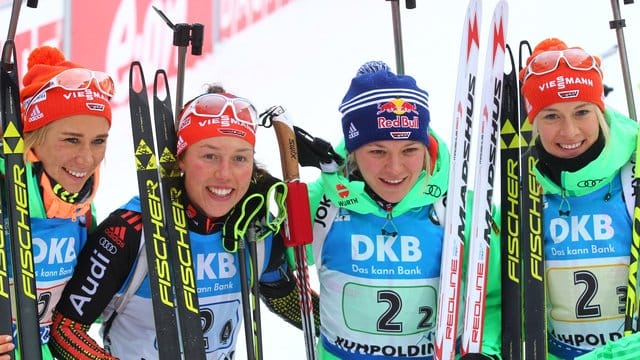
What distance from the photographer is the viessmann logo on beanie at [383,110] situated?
3145 mm

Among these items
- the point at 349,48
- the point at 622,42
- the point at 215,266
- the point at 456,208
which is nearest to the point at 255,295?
the point at 215,266

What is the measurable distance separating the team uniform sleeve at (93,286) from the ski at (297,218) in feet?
1.79

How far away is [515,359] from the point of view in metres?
3.25

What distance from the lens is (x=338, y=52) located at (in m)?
8.40

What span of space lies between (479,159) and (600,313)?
0.69 meters

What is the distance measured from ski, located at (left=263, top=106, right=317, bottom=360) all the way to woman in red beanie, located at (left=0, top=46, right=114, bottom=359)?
0.66m

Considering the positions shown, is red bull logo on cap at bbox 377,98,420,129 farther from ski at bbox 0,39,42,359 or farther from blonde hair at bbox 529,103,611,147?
ski at bbox 0,39,42,359

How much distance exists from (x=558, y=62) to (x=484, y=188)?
524 millimetres

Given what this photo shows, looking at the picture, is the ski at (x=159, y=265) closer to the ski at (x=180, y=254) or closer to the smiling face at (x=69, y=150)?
the ski at (x=180, y=254)

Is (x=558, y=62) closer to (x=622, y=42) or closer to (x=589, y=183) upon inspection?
(x=589, y=183)

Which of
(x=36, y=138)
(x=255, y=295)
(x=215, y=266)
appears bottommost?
(x=255, y=295)

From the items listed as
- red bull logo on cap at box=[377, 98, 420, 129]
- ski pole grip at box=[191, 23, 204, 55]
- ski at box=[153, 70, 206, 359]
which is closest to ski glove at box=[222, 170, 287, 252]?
ski at box=[153, 70, 206, 359]

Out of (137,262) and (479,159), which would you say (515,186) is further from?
(137,262)

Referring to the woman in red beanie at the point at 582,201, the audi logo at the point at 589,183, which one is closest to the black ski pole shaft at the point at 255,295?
the woman in red beanie at the point at 582,201
